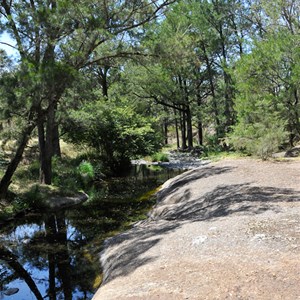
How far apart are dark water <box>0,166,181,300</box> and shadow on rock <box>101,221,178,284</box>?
292 mm

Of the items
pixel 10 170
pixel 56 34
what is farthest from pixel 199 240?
pixel 10 170

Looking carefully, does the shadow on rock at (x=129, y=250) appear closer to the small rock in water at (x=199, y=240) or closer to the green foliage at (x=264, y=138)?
the small rock in water at (x=199, y=240)

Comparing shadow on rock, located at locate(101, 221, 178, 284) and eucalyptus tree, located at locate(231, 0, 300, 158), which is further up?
eucalyptus tree, located at locate(231, 0, 300, 158)

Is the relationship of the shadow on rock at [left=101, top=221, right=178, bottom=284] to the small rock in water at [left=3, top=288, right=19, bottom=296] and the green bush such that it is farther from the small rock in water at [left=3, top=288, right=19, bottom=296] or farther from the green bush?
the green bush

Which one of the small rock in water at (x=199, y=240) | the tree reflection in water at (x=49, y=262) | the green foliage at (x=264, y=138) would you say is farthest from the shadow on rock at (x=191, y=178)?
the small rock in water at (x=199, y=240)

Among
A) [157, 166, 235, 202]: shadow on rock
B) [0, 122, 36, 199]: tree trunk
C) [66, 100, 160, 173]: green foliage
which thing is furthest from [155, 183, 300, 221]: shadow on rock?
[66, 100, 160, 173]: green foliage

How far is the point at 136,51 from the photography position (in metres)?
12.2

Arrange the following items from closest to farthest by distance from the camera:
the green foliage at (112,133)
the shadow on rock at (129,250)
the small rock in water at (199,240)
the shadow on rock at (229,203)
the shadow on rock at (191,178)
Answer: the shadow on rock at (129,250), the small rock in water at (199,240), the shadow on rock at (229,203), the shadow on rock at (191,178), the green foliage at (112,133)

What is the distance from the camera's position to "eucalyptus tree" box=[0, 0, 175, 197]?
8.90 metres

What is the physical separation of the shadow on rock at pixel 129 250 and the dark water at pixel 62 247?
0.29 m

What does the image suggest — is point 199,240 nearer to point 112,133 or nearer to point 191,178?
point 191,178

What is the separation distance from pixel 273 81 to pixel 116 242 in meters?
11.3

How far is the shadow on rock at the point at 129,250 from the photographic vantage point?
224 inches

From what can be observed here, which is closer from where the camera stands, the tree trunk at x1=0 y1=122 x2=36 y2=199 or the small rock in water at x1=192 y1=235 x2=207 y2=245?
the small rock in water at x1=192 y1=235 x2=207 y2=245
